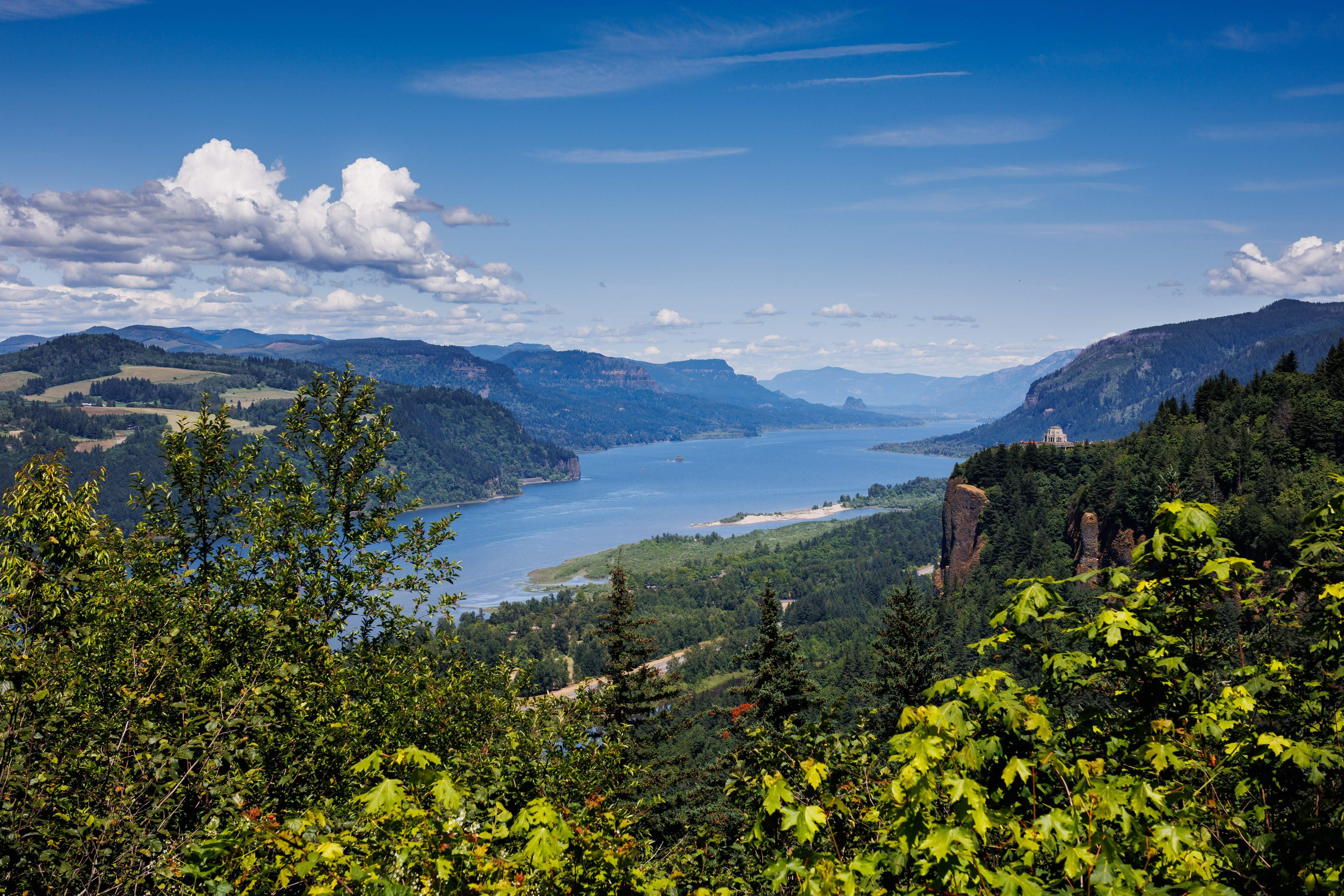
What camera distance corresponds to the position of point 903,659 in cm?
2898

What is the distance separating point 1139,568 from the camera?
4.50 meters

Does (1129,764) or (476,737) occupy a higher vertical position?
(1129,764)

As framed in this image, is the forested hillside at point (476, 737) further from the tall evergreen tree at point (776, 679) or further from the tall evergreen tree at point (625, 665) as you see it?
the tall evergreen tree at point (625, 665)

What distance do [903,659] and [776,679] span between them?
692 cm

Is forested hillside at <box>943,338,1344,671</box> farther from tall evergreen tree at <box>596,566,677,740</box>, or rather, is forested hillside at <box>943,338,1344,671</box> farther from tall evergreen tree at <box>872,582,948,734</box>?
tall evergreen tree at <box>596,566,677,740</box>

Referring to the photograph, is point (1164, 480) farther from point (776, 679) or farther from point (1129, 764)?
point (1129, 764)

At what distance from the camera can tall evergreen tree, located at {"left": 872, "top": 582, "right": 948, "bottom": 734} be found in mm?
27906

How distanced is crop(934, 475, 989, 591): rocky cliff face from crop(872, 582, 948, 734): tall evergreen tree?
47.9m

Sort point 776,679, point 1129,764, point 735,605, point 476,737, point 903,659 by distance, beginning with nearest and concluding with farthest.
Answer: point 1129,764 < point 476,737 < point 776,679 < point 903,659 < point 735,605

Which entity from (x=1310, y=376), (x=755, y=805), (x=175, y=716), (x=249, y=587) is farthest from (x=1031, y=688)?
(x=1310, y=376)

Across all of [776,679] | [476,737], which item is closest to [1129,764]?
[476,737]

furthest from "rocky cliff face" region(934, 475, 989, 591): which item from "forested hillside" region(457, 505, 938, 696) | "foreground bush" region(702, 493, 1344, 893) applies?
"foreground bush" region(702, 493, 1344, 893)

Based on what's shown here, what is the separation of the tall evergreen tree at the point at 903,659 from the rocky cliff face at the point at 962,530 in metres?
47.9

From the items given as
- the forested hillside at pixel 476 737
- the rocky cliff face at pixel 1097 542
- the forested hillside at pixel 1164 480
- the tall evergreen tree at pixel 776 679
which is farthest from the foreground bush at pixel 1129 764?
the rocky cliff face at pixel 1097 542
